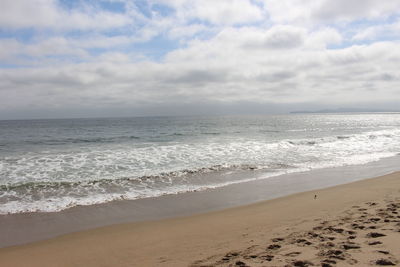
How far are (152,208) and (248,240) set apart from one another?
3.95 m

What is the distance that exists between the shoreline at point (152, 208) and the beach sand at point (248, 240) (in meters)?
0.52

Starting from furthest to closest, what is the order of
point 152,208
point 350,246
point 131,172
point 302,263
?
point 131,172 → point 152,208 → point 350,246 → point 302,263

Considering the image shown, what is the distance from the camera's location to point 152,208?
8391mm

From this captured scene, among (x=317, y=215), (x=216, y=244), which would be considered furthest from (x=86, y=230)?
(x=317, y=215)

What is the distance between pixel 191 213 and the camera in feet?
25.8

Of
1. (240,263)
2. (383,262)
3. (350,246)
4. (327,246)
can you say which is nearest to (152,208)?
(240,263)

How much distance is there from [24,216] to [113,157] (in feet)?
33.5

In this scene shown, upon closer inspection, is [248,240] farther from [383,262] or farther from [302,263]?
[383,262]

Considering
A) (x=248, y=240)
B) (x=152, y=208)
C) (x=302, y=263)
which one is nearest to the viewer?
(x=302, y=263)

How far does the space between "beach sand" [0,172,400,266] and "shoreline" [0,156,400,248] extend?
0.52 meters

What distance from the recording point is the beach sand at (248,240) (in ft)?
13.8

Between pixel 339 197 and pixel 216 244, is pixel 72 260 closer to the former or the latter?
pixel 216 244

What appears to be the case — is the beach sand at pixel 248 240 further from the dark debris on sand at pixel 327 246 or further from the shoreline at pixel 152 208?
Result: the shoreline at pixel 152 208

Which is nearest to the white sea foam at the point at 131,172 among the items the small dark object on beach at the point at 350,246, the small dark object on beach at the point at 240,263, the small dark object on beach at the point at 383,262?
the small dark object on beach at the point at 240,263
